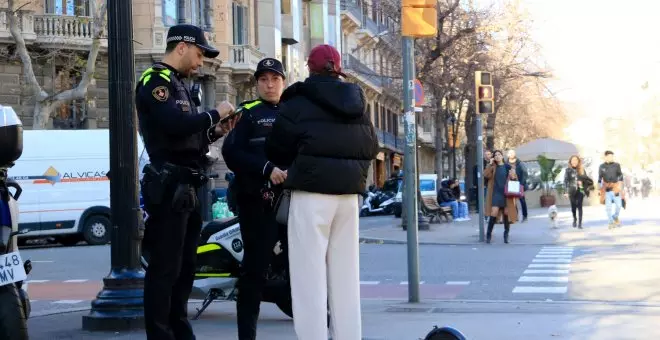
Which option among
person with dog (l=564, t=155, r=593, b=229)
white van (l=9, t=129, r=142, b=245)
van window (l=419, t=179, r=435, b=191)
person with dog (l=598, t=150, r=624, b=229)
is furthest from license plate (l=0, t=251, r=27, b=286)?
van window (l=419, t=179, r=435, b=191)

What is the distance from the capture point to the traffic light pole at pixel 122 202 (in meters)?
8.45

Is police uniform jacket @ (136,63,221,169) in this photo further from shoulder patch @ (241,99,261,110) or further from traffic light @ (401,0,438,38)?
traffic light @ (401,0,438,38)

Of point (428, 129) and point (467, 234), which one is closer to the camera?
point (467, 234)

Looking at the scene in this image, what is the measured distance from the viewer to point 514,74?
43.5 metres

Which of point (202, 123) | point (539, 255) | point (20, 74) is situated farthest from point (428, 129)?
point (202, 123)

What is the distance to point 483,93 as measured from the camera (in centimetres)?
2108

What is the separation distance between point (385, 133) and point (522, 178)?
43.6 m

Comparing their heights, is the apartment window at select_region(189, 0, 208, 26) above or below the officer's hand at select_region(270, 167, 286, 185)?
above

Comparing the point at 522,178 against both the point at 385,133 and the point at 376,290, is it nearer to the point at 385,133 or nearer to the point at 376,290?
the point at 376,290

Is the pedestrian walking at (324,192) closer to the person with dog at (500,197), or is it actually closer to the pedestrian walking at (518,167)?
the person with dog at (500,197)

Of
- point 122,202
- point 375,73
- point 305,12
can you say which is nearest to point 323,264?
point 122,202

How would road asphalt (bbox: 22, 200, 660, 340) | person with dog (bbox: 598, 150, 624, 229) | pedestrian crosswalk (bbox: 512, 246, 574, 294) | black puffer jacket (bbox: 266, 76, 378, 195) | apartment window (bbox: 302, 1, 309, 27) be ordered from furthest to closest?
1. apartment window (bbox: 302, 1, 309, 27)
2. person with dog (bbox: 598, 150, 624, 229)
3. pedestrian crosswalk (bbox: 512, 246, 574, 294)
4. road asphalt (bbox: 22, 200, 660, 340)
5. black puffer jacket (bbox: 266, 76, 378, 195)

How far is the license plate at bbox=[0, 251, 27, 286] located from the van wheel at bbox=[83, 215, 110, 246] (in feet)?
70.8

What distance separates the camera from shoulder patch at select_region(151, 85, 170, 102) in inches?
258
